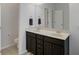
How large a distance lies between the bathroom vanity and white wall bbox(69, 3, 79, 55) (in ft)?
0.27

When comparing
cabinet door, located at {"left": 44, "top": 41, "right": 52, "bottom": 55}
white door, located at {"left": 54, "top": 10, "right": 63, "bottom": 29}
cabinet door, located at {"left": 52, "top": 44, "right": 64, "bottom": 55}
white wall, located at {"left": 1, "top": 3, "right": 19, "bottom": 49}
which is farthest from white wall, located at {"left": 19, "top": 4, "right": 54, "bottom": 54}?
cabinet door, located at {"left": 52, "top": 44, "right": 64, "bottom": 55}

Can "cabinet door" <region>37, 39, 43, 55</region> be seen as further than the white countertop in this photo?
Yes

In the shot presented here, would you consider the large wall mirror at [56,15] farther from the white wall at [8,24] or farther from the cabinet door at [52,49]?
the white wall at [8,24]

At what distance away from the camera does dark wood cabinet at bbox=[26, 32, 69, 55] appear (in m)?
1.55

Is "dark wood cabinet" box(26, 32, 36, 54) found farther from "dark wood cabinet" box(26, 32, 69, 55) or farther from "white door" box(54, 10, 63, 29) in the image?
"white door" box(54, 10, 63, 29)

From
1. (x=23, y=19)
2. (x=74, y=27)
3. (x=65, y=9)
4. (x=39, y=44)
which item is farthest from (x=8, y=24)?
(x=74, y=27)

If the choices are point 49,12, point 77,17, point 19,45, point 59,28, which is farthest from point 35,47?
point 77,17

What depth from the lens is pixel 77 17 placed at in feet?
4.73

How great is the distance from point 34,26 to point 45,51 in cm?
62

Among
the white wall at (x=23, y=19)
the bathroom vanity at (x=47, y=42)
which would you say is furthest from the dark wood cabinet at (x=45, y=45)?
the white wall at (x=23, y=19)

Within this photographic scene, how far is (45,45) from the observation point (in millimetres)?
1750

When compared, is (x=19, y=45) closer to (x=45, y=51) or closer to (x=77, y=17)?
(x=45, y=51)

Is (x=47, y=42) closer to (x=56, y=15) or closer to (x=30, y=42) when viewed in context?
(x=30, y=42)

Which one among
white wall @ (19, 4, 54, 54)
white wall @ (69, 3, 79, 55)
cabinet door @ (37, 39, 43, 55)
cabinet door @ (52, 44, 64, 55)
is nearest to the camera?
white wall @ (69, 3, 79, 55)
